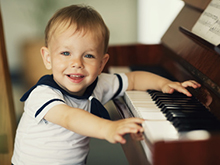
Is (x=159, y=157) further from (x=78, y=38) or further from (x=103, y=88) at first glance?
(x=103, y=88)

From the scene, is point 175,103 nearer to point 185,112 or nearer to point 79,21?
point 185,112

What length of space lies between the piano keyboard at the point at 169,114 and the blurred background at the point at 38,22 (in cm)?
214

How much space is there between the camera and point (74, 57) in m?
1.22

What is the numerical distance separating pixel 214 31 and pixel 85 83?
55 cm

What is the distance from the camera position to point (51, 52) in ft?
4.24

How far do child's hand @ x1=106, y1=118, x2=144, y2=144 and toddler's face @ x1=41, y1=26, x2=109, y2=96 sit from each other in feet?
1.27

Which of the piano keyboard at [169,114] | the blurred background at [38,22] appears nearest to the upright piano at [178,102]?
the piano keyboard at [169,114]

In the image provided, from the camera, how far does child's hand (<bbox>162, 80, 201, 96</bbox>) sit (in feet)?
3.97

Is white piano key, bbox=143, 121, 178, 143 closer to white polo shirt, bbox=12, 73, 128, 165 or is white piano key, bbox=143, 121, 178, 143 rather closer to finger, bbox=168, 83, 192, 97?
finger, bbox=168, 83, 192, 97

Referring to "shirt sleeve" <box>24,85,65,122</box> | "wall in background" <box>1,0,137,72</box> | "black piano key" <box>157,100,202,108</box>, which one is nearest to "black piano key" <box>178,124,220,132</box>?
"black piano key" <box>157,100,202,108</box>

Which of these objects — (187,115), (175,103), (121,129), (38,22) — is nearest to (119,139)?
(121,129)

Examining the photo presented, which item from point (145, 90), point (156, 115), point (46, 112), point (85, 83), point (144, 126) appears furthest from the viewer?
point (145, 90)

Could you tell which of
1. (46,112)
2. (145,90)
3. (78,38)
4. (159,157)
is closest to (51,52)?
(78,38)

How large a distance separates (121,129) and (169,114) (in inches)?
8.4
